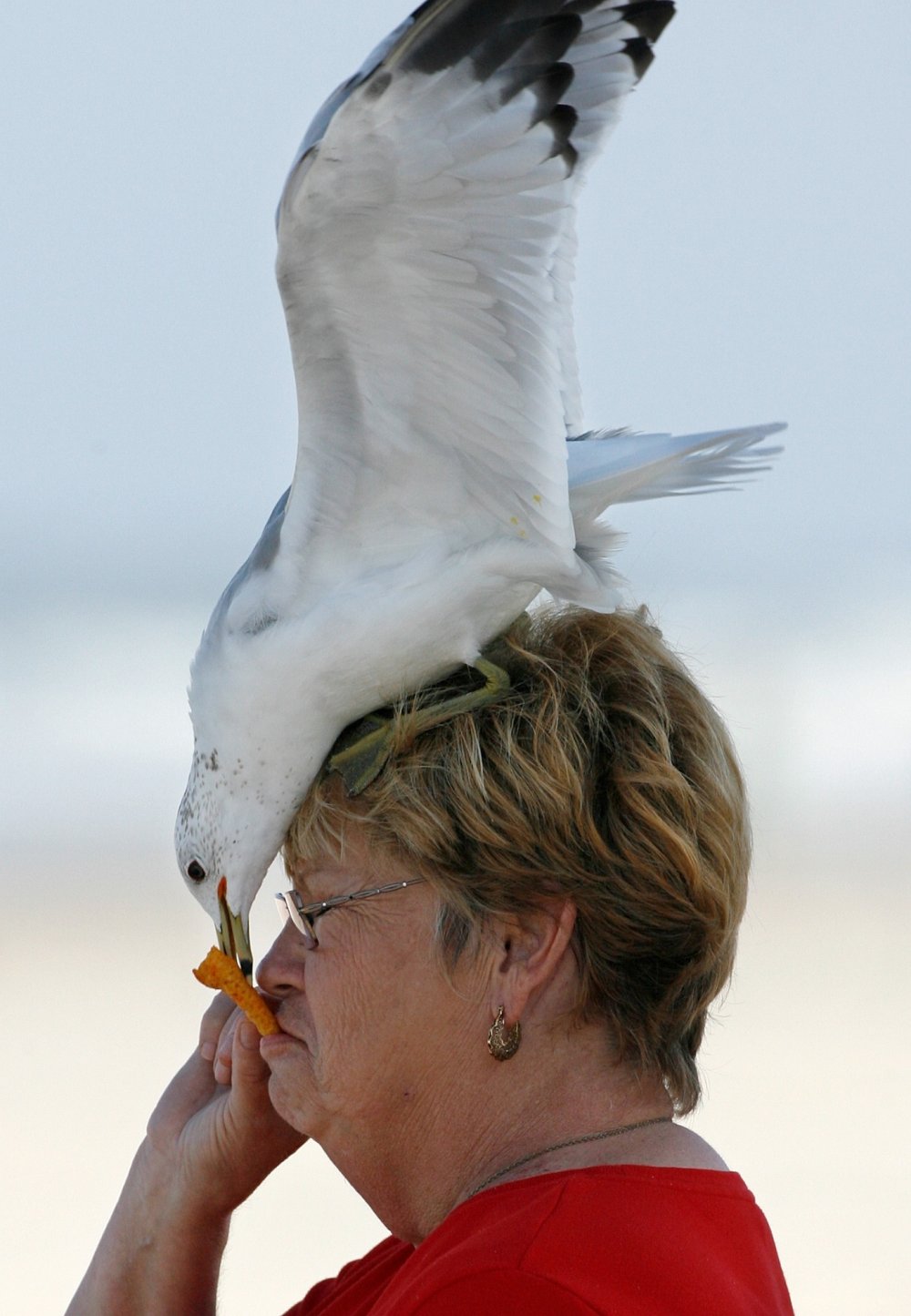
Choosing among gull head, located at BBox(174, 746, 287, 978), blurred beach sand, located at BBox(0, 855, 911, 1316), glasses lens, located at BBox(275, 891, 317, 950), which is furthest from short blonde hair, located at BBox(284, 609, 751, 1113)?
blurred beach sand, located at BBox(0, 855, 911, 1316)

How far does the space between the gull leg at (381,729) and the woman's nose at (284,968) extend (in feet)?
0.55

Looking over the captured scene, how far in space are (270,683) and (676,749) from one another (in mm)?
438

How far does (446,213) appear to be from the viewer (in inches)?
51.0

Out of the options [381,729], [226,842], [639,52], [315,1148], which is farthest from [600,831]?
[315,1148]

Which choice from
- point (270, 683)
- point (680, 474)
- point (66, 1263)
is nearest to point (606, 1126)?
point (270, 683)

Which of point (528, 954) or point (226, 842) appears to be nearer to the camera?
point (528, 954)

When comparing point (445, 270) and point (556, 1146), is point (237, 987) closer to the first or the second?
point (556, 1146)

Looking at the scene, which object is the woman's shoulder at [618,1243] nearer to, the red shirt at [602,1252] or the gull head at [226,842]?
the red shirt at [602,1252]

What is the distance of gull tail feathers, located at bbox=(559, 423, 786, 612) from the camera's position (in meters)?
1.50

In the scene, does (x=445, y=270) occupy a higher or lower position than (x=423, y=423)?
higher

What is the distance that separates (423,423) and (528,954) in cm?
52

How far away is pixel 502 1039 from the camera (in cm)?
123

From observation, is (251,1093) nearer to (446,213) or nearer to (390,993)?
(390,993)

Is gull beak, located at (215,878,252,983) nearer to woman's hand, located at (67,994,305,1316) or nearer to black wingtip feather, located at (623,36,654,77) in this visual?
woman's hand, located at (67,994,305,1316)
